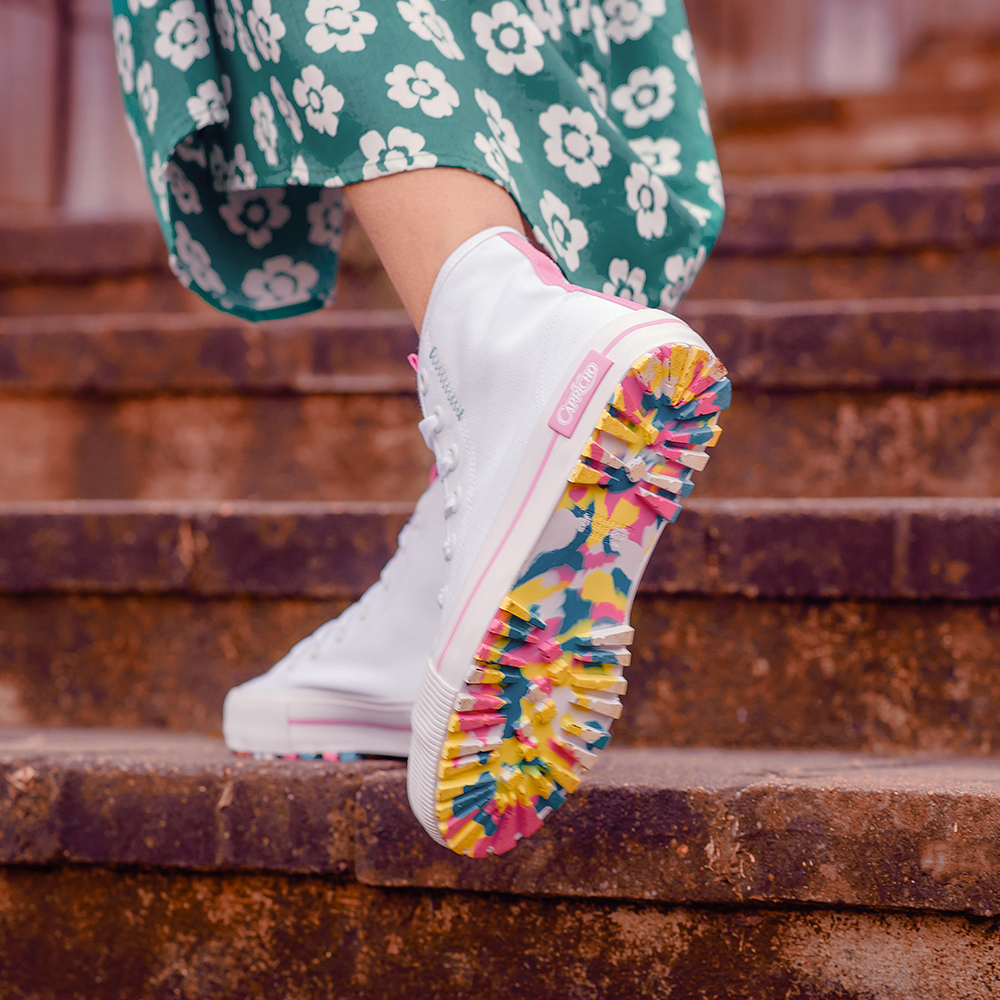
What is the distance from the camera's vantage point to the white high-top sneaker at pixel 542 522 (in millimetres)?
556

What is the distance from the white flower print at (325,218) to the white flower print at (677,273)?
311 millimetres

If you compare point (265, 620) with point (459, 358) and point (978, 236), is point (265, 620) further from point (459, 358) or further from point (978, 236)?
point (978, 236)

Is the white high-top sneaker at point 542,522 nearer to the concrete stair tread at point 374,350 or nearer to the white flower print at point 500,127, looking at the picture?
the white flower print at point 500,127

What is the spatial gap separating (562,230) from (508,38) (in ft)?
0.45

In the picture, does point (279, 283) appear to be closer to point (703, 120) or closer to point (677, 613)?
point (703, 120)

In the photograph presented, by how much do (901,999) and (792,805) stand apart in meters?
0.14

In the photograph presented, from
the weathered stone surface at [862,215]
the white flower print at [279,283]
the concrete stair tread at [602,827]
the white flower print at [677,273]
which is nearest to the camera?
the concrete stair tread at [602,827]

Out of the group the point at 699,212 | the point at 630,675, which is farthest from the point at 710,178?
the point at 630,675

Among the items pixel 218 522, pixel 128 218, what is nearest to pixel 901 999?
pixel 218 522

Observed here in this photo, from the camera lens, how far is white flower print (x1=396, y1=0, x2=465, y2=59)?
0.63m

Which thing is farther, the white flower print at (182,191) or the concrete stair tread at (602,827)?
the white flower print at (182,191)

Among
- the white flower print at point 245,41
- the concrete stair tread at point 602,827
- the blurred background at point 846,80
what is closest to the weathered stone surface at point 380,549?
the concrete stair tread at point 602,827

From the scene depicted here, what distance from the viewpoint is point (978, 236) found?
1.61 metres

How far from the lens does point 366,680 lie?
793 mm
